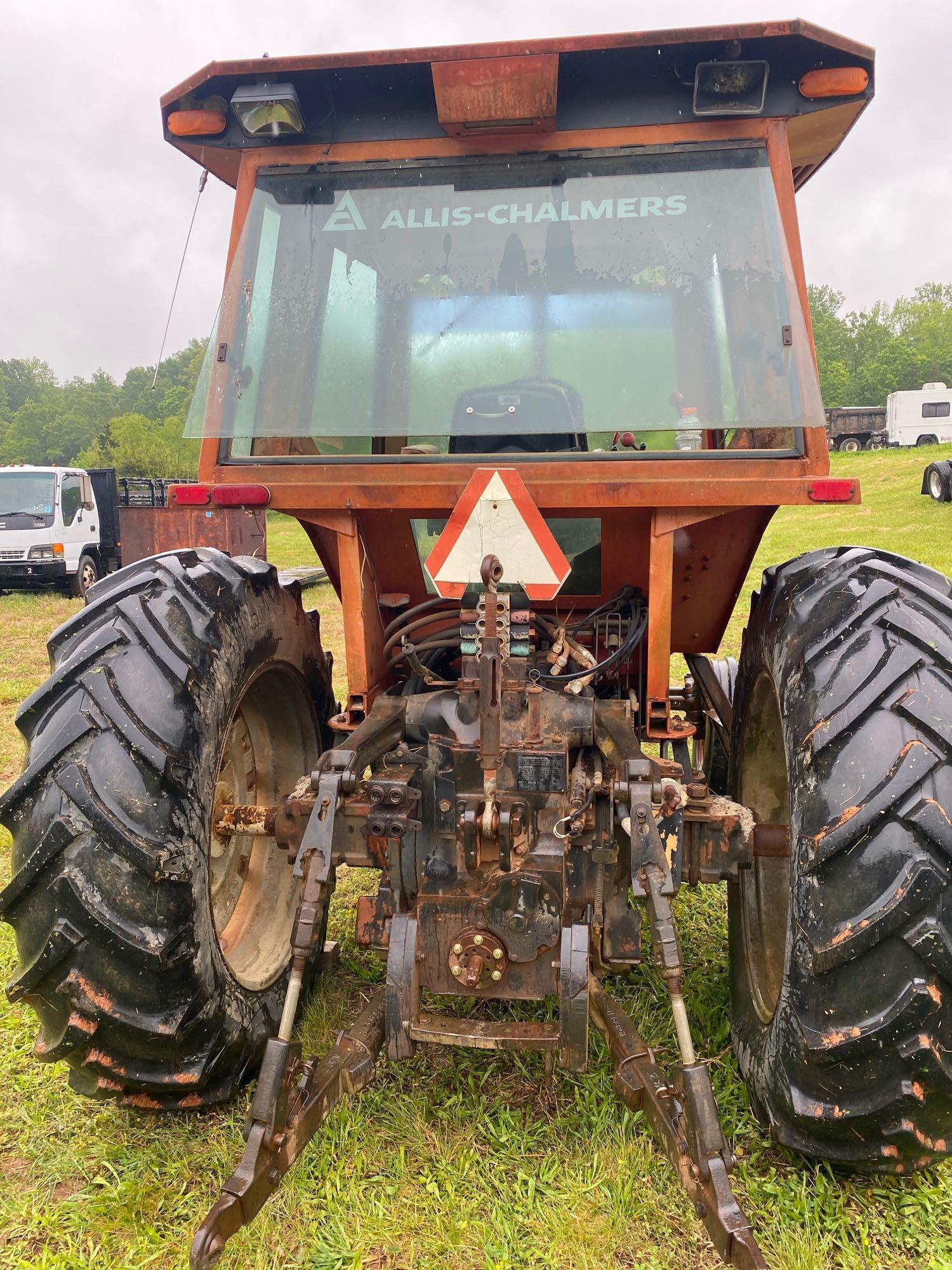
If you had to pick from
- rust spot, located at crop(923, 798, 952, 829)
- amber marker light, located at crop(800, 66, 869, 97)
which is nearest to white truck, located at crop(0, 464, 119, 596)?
amber marker light, located at crop(800, 66, 869, 97)

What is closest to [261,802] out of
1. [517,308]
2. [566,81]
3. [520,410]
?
[520,410]

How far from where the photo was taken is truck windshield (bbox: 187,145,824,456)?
2.62 metres

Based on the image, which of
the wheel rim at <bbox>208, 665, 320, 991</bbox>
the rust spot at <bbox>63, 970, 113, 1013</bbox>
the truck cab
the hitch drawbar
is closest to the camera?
the hitch drawbar

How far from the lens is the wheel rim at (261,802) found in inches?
121

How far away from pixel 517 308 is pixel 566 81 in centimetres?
64

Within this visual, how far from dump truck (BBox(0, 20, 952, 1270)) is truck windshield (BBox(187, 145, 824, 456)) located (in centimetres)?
1

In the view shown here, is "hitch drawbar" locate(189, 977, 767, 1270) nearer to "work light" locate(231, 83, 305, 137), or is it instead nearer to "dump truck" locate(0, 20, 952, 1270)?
"dump truck" locate(0, 20, 952, 1270)

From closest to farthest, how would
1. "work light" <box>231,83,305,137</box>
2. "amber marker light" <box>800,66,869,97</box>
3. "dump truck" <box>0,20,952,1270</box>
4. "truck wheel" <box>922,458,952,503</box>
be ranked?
"dump truck" <box>0,20,952,1270</box> → "amber marker light" <box>800,66,869,97</box> → "work light" <box>231,83,305,137</box> → "truck wheel" <box>922,458,952,503</box>

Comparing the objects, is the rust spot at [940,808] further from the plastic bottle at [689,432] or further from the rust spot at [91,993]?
the rust spot at [91,993]

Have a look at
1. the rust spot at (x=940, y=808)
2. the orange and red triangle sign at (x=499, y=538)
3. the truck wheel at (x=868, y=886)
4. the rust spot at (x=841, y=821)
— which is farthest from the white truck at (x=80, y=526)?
the rust spot at (x=940, y=808)

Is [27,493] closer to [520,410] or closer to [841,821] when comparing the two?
[520,410]

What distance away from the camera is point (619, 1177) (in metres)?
2.33

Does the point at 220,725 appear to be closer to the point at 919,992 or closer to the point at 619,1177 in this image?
the point at 619,1177

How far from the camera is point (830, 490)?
7.92ft
